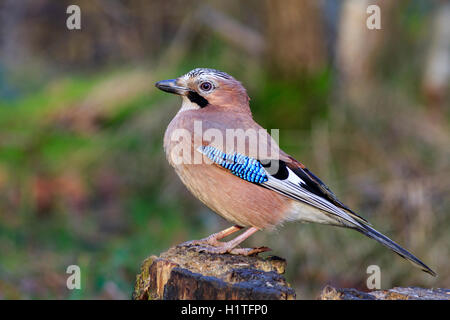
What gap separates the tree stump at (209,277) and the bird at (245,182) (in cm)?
21

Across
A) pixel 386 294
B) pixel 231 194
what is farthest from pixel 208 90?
pixel 386 294

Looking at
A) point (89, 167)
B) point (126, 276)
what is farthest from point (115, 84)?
point (126, 276)

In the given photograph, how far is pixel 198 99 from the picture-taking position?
4754 millimetres

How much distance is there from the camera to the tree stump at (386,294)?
3.39m

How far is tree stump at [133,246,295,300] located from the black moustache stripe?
3.70 ft

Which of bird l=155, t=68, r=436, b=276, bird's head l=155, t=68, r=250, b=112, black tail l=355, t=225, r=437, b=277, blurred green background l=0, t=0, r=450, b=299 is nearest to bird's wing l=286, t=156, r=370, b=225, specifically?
bird l=155, t=68, r=436, b=276

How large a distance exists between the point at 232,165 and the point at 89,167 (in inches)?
219

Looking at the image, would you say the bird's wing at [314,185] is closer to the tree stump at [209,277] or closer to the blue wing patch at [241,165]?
the blue wing patch at [241,165]

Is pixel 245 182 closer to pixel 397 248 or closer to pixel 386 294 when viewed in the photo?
pixel 397 248

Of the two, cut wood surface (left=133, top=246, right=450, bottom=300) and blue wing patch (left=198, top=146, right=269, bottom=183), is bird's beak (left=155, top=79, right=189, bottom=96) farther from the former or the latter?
cut wood surface (left=133, top=246, right=450, bottom=300)

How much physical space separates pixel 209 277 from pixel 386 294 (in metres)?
0.99

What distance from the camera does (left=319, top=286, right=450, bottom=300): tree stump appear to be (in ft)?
11.1

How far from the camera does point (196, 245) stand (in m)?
4.29

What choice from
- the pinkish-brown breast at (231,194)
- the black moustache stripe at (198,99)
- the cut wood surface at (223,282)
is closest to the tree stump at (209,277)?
the cut wood surface at (223,282)
